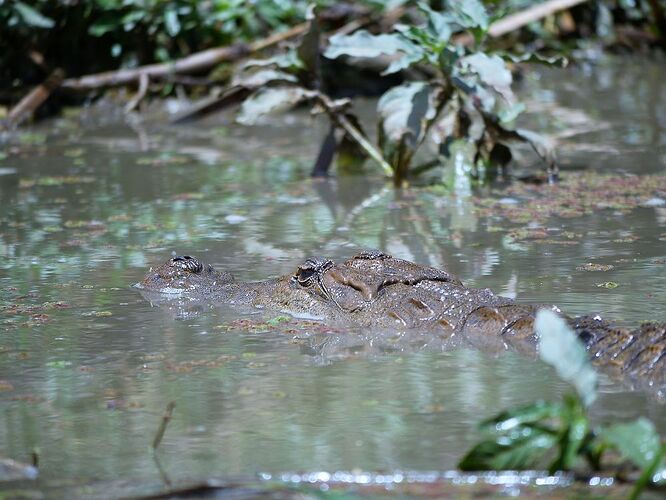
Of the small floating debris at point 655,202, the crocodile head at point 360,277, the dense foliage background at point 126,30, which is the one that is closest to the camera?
the crocodile head at point 360,277

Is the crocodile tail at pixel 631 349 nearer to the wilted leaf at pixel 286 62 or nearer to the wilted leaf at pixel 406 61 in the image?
the wilted leaf at pixel 406 61

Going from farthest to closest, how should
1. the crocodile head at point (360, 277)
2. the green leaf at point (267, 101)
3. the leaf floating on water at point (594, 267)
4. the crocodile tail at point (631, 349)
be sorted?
1. the green leaf at point (267, 101)
2. the leaf floating on water at point (594, 267)
3. the crocodile head at point (360, 277)
4. the crocodile tail at point (631, 349)

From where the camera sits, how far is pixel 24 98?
10680mm

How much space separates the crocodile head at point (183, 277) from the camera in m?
5.07

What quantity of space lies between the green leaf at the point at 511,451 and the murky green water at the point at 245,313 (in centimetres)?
14

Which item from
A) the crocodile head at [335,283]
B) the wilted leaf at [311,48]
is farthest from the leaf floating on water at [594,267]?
the wilted leaf at [311,48]

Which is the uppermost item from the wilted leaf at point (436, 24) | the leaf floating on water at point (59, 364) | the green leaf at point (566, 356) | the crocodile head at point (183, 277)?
the green leaf at point (566, 356)

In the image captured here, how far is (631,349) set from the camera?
3908mm

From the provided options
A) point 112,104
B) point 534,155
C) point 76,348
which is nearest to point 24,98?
point 112,104

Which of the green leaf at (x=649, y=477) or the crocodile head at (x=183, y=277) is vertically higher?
the green leaf at (x=649, y=477)

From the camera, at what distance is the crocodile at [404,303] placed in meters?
3.94

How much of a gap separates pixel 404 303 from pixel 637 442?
182 centimetres

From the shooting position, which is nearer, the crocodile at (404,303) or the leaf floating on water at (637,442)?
the leaf floating on water at (637,442)

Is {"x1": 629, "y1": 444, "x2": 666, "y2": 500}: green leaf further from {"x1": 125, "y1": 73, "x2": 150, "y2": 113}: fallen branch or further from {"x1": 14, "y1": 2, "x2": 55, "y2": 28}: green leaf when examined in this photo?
{"x1": 125, "y1": 73, "x2": 150, "y2": 113}: fallen branch
